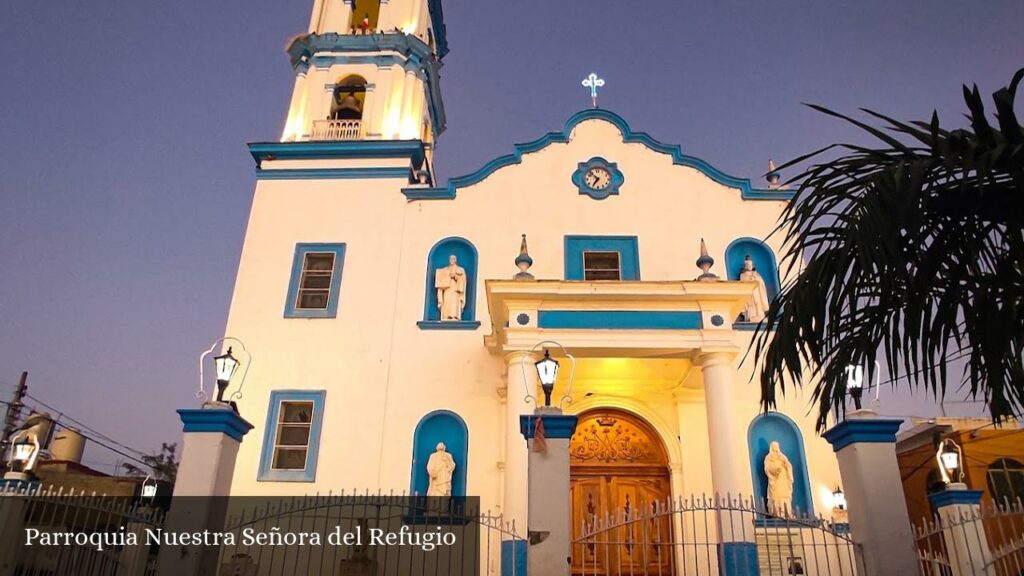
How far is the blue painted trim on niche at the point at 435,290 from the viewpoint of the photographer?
14.8 metres

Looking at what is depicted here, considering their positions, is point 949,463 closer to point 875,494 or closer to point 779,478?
point 779,478

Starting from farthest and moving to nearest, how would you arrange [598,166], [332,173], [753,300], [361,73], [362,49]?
[362,49], [361,73], [332,173], [598,166], [753,300]

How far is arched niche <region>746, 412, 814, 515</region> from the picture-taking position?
43.5ft

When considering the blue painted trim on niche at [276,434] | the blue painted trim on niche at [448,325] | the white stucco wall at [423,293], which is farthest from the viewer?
the blue painted trim on niche at [448,325]

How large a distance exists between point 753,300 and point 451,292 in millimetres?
6222

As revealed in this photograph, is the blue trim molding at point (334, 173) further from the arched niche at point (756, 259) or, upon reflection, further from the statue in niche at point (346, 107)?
the arched niche at point (756, 259)

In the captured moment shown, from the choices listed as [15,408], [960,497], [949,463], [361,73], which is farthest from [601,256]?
[15,408]

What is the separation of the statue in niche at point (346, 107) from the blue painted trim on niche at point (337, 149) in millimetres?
1572

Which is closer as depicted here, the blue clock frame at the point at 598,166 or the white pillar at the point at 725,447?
the white pillar at the point at 725,447

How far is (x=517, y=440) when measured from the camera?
12078mm

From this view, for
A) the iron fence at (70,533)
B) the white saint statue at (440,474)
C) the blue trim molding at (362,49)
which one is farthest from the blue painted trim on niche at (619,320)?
the blue trim molding at (362,49)

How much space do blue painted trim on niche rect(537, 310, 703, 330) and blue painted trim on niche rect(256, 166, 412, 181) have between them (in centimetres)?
588

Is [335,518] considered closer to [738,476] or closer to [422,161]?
[738,476]

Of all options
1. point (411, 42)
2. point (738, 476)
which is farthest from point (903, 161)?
point (411, 42)
